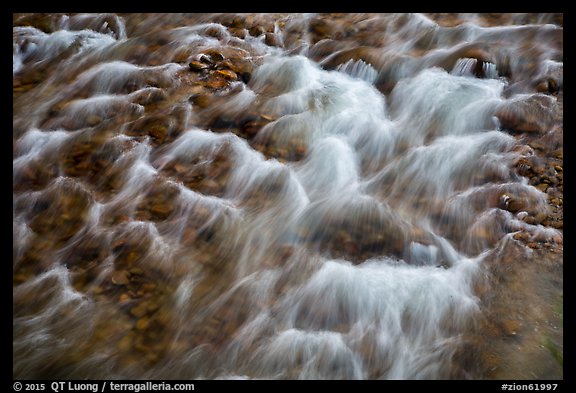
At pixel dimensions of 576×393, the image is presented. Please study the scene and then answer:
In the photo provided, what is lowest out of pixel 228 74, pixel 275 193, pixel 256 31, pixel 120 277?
pixel 120 277

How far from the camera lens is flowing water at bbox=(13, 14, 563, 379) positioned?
3.96 metres

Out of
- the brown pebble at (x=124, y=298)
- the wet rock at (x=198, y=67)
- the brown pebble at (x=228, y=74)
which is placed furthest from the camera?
the wet rock at (x=198, y=67)

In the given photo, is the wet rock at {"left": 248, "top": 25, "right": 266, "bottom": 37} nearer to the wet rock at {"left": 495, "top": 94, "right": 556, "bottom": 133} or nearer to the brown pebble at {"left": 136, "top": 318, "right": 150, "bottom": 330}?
the wet rock at {"left": 495, "top": 94, "right": 556, "bottom": 133}

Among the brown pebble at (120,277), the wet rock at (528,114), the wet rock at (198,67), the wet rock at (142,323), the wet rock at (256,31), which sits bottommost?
the wet rock at (142,323)

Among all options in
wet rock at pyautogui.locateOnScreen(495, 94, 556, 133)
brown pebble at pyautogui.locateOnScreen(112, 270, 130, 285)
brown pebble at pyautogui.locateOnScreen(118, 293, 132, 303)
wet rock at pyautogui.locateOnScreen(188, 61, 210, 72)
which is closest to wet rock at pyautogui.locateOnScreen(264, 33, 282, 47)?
wet rock at pyautogui.locateOnScreen(188, 61, 210, 72)

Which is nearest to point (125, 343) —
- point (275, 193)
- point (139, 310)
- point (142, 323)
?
point (142, 323)

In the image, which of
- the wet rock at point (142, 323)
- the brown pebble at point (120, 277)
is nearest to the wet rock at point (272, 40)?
the brown pebble at point (120, 277)

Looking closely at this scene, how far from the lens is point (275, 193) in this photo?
5.31m

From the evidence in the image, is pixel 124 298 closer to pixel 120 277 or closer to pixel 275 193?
pixel 120 277

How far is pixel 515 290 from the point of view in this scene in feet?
13.3

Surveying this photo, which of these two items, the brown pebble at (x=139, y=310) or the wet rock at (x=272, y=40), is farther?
the wet rock at (x=272, y=40)

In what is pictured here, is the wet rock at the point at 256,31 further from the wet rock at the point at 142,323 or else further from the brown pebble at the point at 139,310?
the wet rock at the point at 142,323

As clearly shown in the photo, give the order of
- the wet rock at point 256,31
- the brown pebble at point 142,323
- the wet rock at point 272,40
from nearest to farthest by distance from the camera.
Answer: the brown pebble at point 142,323 < the wet rock at point 272,40 < the wet rock at point 256,31

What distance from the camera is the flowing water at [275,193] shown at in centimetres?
396
